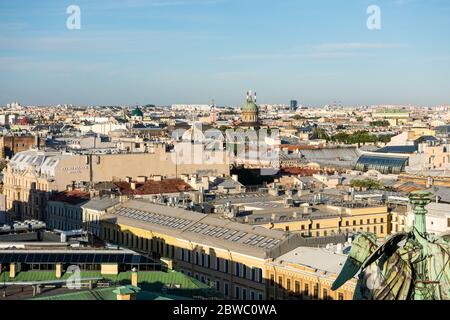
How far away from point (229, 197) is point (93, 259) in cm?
1951

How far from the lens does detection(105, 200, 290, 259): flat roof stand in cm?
2972

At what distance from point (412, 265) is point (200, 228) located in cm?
2722

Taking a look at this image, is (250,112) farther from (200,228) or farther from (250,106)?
(200,228)

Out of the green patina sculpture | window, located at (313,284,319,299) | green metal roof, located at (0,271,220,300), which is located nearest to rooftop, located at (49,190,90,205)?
window, located at (313,284,319,299)

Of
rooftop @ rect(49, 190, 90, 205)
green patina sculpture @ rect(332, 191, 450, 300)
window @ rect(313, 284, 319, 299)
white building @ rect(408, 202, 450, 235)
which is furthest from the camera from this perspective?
rooftop @ rect(49, 190, 90, 205)

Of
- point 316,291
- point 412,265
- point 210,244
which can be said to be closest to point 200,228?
point 210,244

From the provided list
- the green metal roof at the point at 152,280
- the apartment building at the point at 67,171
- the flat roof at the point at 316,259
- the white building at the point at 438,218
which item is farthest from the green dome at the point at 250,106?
the green metal roof at the point at 152,280

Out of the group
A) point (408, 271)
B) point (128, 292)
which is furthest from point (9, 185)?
point (408, 271)

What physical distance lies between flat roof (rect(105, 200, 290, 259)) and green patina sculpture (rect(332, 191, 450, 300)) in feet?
73.0

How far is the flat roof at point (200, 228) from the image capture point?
2972cm

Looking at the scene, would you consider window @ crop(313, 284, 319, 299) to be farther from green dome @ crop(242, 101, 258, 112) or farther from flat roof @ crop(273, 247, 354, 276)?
green dome @ crop(242, 101, 258, 112)

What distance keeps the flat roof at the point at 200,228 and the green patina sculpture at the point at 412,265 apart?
22.2 meters

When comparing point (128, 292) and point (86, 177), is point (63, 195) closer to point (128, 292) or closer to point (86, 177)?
point (86, 177)

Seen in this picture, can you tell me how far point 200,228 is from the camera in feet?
110
